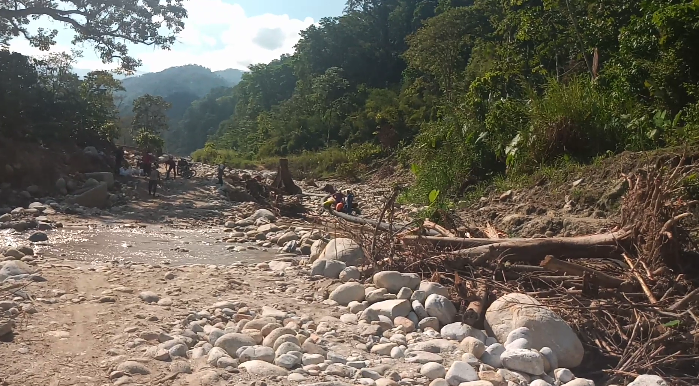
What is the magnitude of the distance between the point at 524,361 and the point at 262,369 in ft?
5.65

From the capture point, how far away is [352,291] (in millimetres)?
5312

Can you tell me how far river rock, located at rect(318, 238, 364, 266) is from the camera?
6383 millimetres

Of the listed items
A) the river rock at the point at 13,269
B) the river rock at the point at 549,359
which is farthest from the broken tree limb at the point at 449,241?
the river rock at the point at 13,269

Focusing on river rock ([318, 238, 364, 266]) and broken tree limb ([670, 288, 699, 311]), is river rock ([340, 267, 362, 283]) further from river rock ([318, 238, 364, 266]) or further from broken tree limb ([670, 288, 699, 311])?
broken tree limb ([670, 288, 699, 311])

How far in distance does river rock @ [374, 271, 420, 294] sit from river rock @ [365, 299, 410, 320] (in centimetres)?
37

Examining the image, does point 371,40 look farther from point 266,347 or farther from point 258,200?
point 266,347

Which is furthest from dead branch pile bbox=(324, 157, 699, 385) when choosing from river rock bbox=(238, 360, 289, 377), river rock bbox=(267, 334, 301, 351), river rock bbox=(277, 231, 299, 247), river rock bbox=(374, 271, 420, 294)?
river rock bbox=(277, 231, 299, 247)

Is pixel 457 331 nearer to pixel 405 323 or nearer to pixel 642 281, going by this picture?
pixel 405 323

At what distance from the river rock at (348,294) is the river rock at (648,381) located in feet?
7.74

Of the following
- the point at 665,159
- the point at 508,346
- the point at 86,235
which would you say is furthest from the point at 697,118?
the point at 86,235

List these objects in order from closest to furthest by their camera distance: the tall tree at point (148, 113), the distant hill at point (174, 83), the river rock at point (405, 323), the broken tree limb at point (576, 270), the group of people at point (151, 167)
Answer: the river rock at point (405, 323) < the broken tree limb at point (576, 270) < the group of people at point (151, 167) < the tall tree at point (148, 113) < the distant hill at point (174, 83)

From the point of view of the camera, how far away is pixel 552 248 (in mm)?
5312

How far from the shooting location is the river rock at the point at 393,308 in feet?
15.7

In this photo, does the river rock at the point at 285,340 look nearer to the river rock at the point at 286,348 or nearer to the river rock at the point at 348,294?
the river rock at the point at 286,348
